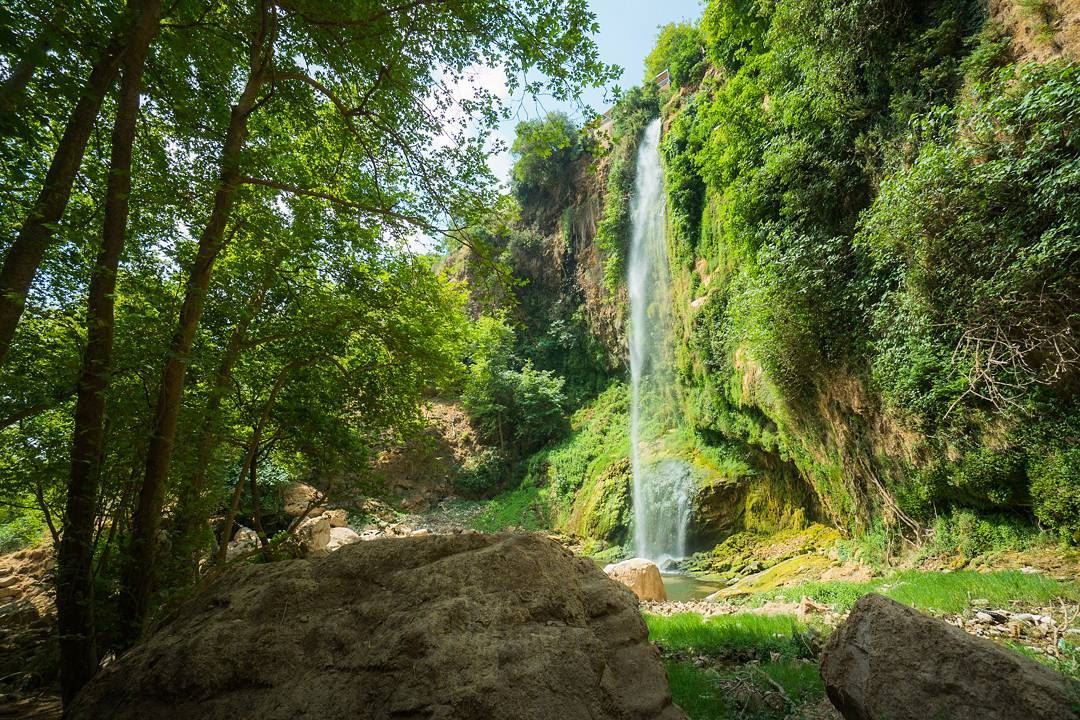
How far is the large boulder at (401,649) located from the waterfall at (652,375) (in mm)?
11940

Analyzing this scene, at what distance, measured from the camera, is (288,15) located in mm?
4887

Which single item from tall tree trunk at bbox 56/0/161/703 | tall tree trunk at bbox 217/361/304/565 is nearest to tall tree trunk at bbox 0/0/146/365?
tall tree trunk at bbox 56/0/161/703

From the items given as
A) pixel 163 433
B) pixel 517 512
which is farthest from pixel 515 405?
pixel 163 433

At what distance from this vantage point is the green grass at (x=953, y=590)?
4797 mm

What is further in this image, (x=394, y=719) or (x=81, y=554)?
(x=81, y=554)

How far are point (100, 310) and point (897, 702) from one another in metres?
5.69

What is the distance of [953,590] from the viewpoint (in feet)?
17.9

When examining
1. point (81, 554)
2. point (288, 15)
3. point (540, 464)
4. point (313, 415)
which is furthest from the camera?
point (540, 464)

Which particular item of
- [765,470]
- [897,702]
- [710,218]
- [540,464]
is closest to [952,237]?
[897,702]

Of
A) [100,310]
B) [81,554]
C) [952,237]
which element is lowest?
[81,554]

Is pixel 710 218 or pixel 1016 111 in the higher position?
pixel 710 218

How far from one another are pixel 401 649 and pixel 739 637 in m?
3.93

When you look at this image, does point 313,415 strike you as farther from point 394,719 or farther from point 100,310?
point 394,719

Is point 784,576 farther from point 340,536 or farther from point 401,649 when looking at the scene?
point 340,536
